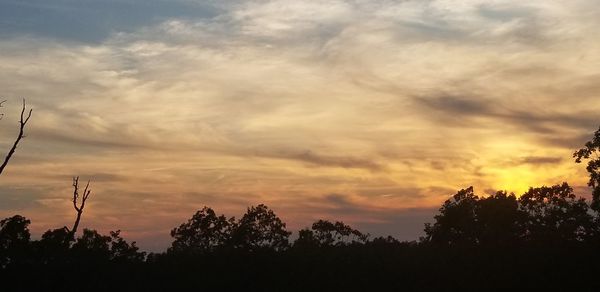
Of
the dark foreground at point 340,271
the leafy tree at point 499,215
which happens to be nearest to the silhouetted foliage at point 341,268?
the dark foreground at point 340,271

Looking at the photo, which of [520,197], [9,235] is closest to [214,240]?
[9,235]

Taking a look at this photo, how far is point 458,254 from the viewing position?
30.9 meters

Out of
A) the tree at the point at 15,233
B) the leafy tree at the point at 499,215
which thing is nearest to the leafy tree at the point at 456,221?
the leafy tree at the point at 499,215

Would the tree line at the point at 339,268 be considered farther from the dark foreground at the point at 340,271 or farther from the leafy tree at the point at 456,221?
the leafy tree at the point at 456,221

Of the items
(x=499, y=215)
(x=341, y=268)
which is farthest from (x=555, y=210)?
(x=341, y=268)

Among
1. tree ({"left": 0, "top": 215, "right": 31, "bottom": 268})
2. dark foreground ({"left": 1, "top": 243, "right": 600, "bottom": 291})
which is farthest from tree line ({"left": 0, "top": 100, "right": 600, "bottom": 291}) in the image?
tree ({"left": 0, "top": 215, "right": 31, "bottom": 268})

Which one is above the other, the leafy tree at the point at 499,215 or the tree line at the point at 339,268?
the leafy tree at the point at 499,215

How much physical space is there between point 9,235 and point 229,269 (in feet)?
100

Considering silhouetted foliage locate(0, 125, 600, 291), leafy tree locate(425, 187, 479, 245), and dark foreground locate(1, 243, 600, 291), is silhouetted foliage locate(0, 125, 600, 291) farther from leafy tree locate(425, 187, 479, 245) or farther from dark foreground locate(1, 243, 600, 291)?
leafy tree locate(425, 187, 479, 245)

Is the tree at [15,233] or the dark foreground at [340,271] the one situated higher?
the tree at [15,233]

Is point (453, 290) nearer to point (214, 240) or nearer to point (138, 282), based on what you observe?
point (138, 282)

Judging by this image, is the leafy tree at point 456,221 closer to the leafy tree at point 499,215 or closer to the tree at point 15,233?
the leafy tree at point 499,215

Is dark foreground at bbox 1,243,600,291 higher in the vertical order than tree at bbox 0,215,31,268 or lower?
lower

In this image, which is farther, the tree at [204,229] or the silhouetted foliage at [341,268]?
the tree at [204,229]
